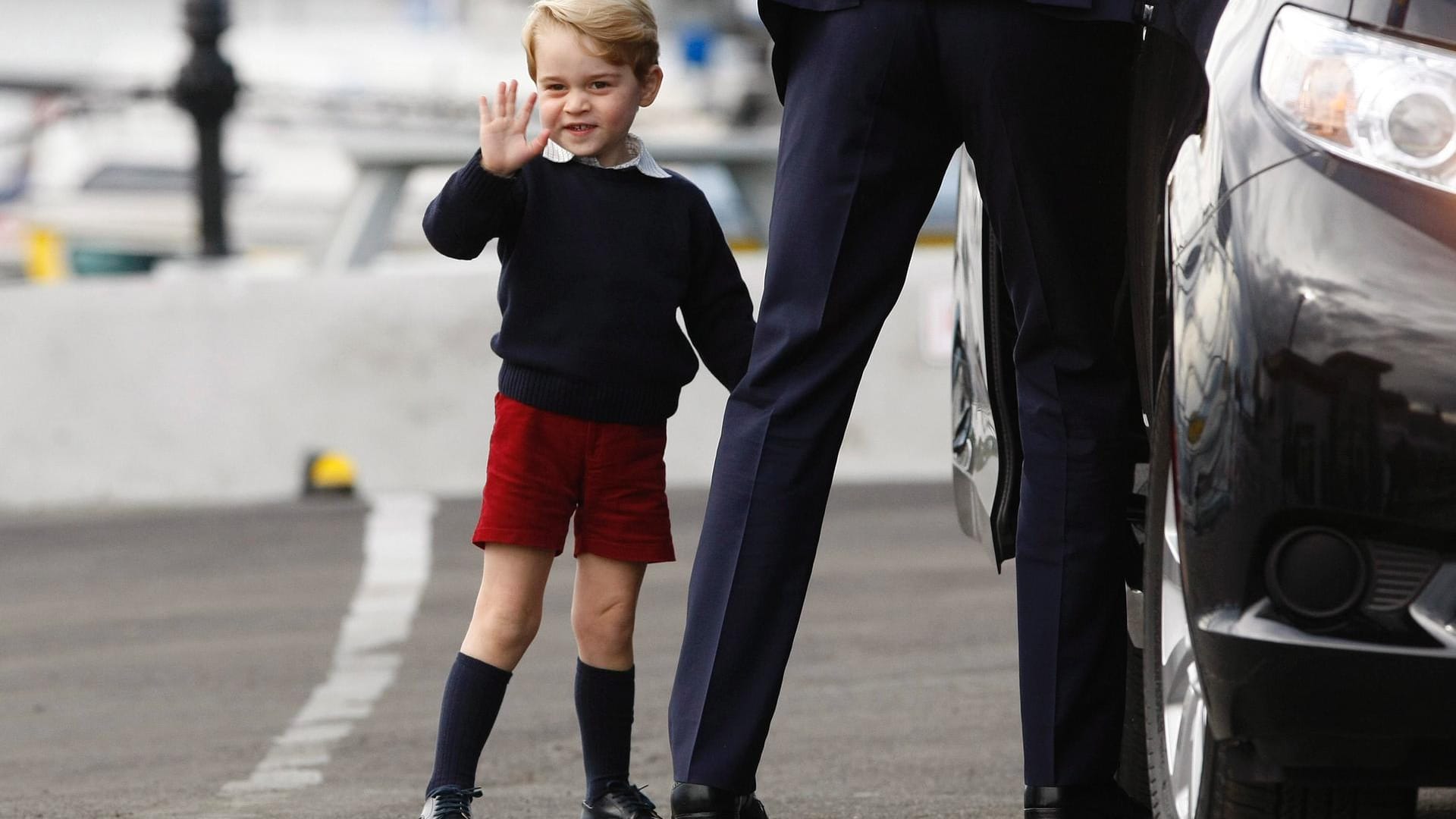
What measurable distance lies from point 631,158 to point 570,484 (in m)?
0.50

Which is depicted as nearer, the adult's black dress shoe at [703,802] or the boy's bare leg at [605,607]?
the adult's black dress shoe at [703,802]

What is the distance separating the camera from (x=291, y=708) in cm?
490

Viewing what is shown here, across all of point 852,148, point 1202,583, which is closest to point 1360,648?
point 1202,583

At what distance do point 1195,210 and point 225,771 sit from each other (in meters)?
2.58

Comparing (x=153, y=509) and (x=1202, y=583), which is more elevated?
(x=1202, y=583)

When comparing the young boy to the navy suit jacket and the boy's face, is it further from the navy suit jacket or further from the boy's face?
the navy suit jacket

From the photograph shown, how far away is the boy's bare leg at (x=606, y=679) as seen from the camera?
3230 mm

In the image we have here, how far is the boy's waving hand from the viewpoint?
3.03m

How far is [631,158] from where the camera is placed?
3229 mm

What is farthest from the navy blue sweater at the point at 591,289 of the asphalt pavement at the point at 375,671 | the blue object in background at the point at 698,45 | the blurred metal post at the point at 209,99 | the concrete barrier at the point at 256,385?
the blue object in background at the point at 698,45

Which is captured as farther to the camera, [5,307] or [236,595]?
[5,307]

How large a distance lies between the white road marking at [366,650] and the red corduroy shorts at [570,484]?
2.80 feet

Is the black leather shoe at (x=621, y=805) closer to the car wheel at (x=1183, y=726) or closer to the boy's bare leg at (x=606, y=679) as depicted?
the boy's bare leg at (x=606, y=679)

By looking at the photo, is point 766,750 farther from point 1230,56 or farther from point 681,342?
point 1230,56
